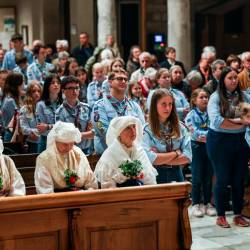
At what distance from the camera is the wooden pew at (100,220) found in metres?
5.58

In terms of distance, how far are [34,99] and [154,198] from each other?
3779mm

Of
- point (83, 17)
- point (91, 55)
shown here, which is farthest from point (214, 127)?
point (83, 17)

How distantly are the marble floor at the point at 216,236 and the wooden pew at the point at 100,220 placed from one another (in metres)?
1.86

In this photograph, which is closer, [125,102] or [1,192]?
[1,192]

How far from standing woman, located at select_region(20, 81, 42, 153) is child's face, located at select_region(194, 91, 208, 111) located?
193cm

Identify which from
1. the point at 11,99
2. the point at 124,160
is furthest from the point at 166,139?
the point at 11,99

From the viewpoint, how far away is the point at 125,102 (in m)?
8.05

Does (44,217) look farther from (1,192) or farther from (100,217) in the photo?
(1,192)

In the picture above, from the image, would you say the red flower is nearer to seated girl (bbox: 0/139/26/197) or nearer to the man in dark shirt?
seated girl (bbox: 0/139/26/197)

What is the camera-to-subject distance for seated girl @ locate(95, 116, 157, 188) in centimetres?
676

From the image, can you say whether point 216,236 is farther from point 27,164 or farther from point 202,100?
point 27,164

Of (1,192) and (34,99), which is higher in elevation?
(34,99)

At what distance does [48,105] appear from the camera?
29.4 ft

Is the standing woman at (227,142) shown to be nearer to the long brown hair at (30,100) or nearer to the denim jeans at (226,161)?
the denim jeans at (226,161)
